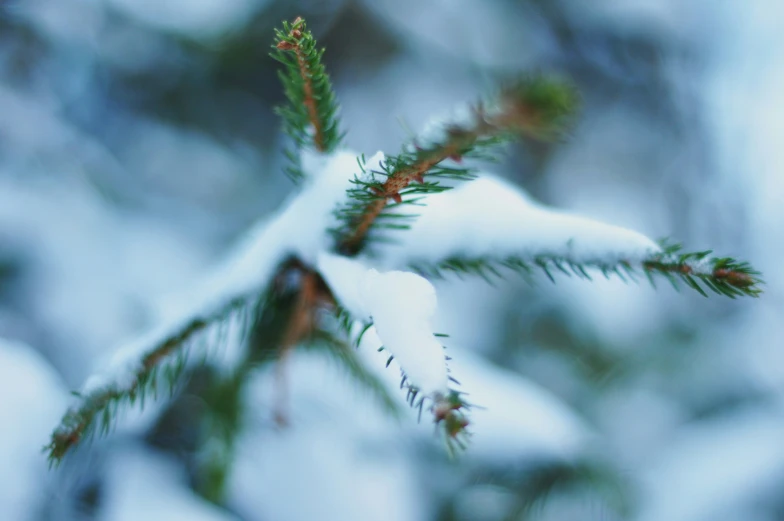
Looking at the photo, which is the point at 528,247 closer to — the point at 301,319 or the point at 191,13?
the point at 301,319

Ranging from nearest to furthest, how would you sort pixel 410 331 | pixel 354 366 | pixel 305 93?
pixel 410 331
pixel 305 93
pixel 354 366

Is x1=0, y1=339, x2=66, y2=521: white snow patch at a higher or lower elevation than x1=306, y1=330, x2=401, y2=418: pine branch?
lower

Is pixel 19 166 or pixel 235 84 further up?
pixel 235 84

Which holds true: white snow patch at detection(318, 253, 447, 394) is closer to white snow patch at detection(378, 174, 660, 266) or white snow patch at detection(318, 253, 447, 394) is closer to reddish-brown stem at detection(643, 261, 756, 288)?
white snow patch at detection(378, 174, 660, 266)

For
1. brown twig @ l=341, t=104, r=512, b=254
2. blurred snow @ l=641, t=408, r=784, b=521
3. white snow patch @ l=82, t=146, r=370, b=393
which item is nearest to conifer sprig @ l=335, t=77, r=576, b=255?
brown twig @ l=341, t=104, r=512, b=254

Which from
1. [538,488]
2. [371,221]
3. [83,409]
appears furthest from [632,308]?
[83,409]

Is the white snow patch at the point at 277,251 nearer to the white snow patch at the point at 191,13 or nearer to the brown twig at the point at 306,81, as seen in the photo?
the brown twig at the point at 306,81

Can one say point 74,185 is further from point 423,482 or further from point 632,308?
point 632,308

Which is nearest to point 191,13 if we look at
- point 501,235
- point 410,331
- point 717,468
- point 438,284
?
point 438,284
